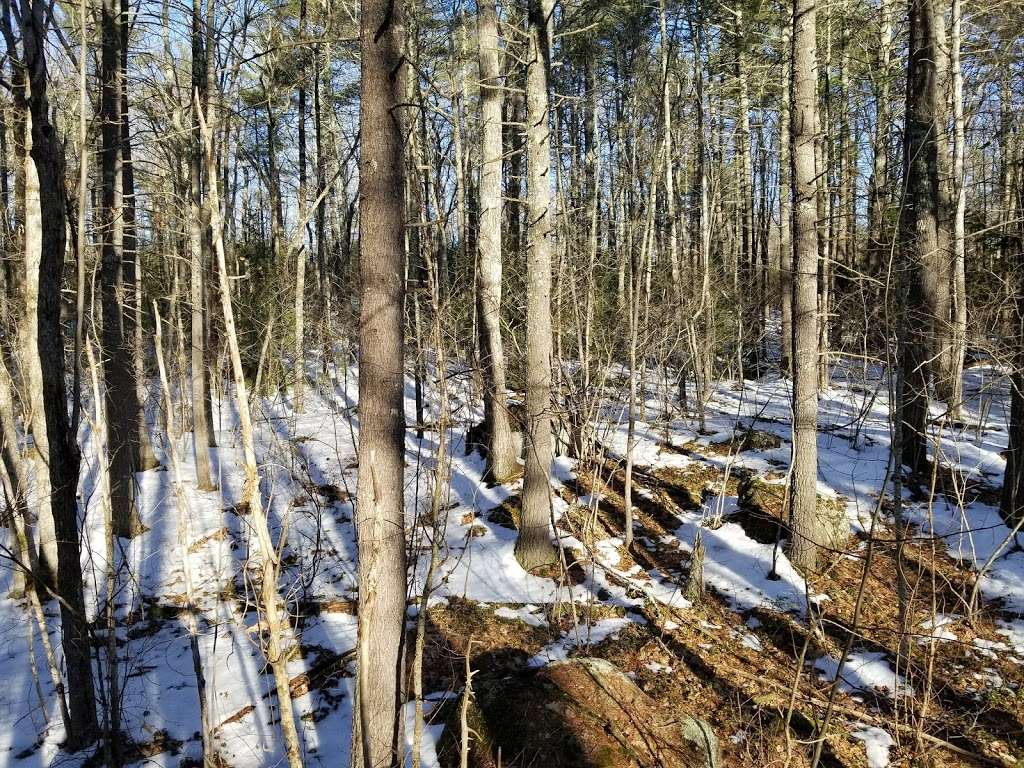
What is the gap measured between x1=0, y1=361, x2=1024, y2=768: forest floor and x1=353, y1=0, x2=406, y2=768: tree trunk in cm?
28

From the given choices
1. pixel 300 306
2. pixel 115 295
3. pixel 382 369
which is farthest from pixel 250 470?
pixel 300 306

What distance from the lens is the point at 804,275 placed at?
6.35 m

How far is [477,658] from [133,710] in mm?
3158

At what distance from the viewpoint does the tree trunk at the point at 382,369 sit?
3598 mm

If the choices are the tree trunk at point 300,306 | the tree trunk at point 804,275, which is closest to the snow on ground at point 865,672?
the tree trunk at point 804,275

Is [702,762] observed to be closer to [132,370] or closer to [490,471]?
[490,471]

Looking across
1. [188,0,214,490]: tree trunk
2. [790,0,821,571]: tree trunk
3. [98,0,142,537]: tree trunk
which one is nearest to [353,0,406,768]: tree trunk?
[790,0,821,571]: tree trunk

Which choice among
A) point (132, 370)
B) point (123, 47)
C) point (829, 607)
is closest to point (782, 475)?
point (829, 607)

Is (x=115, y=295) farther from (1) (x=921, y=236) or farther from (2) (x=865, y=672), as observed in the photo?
(1) (x=921, y=236)

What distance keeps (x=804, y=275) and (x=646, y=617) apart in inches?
156

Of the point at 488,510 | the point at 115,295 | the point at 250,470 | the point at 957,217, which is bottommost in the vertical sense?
the point at 488,510

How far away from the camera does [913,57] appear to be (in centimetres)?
603

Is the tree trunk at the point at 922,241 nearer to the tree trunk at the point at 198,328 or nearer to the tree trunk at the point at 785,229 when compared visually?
the tree trunk at the point at 785,229

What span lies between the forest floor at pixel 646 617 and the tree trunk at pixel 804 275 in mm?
532
